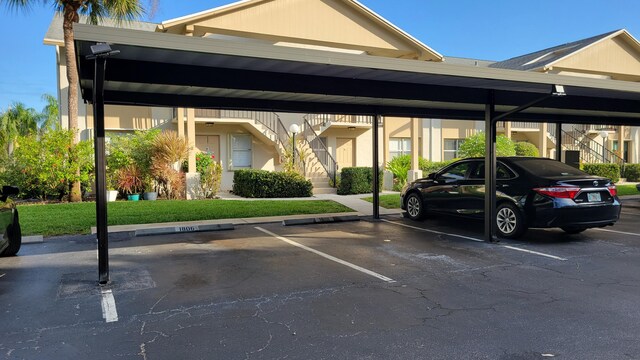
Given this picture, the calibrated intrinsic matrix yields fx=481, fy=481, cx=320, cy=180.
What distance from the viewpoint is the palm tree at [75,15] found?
48.2ft

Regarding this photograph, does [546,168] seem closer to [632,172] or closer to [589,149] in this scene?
[632,172]

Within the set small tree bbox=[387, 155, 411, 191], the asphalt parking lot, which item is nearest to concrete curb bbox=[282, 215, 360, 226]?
the asphalt parking lot

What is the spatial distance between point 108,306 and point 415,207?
8022mm

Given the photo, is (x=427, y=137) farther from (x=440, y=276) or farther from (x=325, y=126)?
(x=440, y=276)

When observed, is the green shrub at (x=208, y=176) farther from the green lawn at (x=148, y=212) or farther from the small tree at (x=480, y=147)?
the small tree at (x=480, y=147)

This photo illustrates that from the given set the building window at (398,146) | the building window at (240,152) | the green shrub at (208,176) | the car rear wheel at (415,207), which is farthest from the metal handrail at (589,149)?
the green shrub at (208,176)

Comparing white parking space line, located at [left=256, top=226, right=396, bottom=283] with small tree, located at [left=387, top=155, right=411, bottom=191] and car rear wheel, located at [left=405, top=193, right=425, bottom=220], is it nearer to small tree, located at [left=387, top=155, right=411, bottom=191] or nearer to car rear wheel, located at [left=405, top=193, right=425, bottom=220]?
car rear wheel, located at [left=405, top=193, right=425, bottom=220]

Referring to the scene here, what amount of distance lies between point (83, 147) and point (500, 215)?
40.7 ft

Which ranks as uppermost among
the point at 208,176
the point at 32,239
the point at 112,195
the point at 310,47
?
the point at 310,47

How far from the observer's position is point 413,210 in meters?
11.8

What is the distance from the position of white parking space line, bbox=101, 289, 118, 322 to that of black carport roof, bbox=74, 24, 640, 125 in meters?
2.75

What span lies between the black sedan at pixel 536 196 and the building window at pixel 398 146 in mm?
14310

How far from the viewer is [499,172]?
31.3 ft

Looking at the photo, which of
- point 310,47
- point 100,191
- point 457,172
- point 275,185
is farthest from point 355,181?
point 100,191
